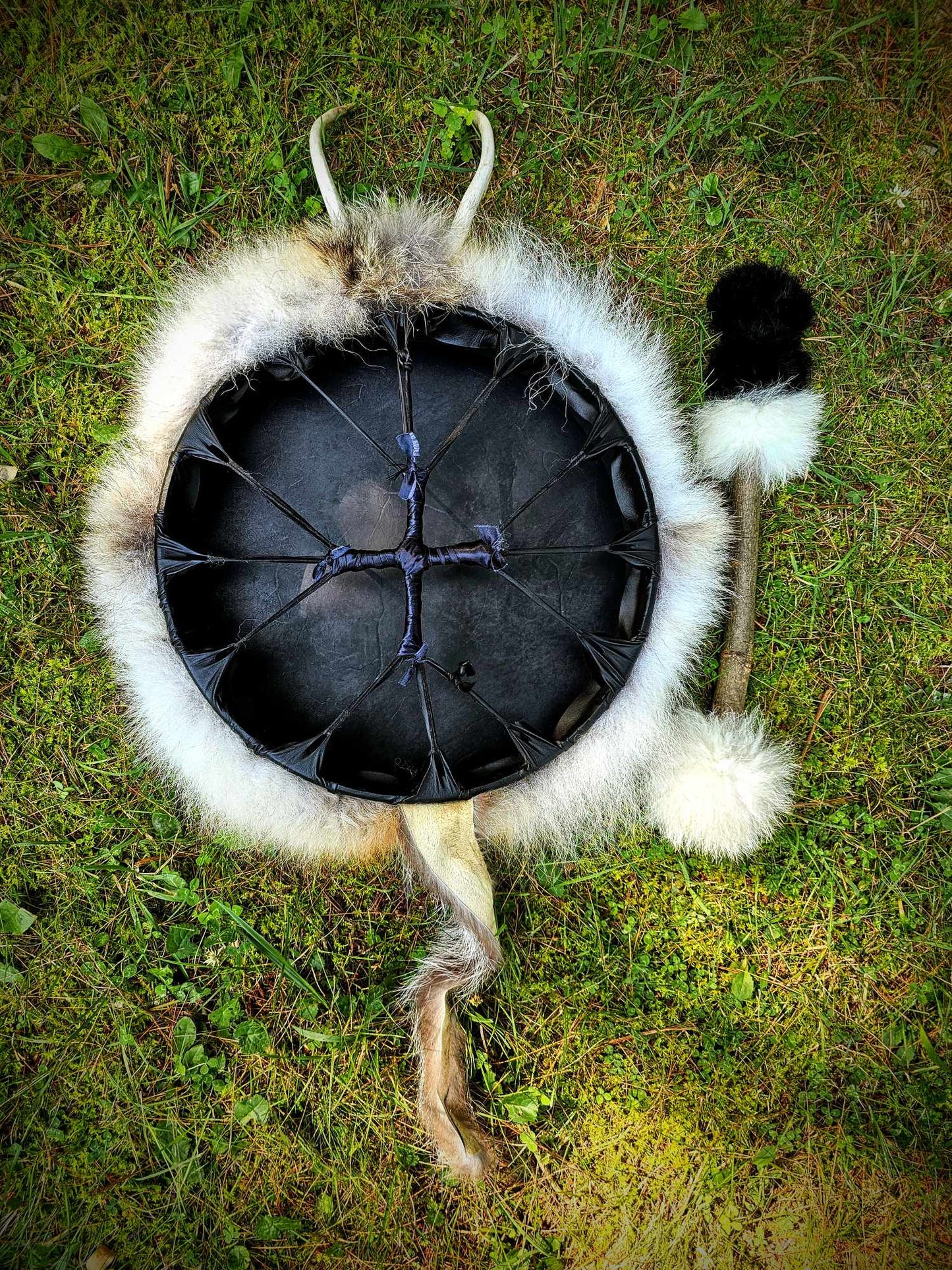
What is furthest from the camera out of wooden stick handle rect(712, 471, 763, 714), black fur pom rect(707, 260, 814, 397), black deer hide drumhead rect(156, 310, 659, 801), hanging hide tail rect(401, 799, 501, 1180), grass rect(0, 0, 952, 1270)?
grass rect(0, 0, 952, 1270)

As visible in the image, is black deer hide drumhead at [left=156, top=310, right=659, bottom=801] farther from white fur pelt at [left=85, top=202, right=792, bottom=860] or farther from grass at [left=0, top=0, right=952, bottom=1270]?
grass at [left=0, top=0, right=952, bottom=1270]

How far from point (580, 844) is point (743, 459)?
1.04 metres

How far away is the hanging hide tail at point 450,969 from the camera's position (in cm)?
161

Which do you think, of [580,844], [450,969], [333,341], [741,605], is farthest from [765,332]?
[450,969]

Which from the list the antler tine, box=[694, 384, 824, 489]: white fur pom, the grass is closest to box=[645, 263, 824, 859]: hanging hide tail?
box=[694, 384, 824, 489]: white fur pom

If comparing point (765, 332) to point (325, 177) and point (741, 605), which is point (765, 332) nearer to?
point (741, 605)

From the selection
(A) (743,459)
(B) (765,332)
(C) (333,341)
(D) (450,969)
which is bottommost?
(D) (450,969)

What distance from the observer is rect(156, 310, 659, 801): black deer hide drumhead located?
1.50m

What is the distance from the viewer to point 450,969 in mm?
1791

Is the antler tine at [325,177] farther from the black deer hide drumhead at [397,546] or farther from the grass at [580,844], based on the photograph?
the black deer hide drumhead at [397,546]

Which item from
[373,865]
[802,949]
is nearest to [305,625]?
[373,865]

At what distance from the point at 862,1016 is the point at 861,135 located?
2.30 meters

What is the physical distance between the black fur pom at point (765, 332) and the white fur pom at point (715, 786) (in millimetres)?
790

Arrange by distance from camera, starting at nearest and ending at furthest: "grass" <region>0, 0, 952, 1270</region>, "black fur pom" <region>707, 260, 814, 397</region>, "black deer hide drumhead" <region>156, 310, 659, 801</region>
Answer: "black deer hide drumhead" <region>156, 310, 659, 801</region> < "black fur pom" <region>707, 260, 814, 397</region> < "grass" <region>0, 0, 952, 1270</region>
